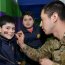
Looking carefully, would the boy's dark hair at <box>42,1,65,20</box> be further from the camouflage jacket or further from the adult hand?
the adult hand

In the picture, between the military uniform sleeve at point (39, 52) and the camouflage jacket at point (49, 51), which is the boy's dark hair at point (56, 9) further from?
the military uniform sleeve at point (39, 52)

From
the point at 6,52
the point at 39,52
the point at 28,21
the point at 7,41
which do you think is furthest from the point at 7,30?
the point at 28,21

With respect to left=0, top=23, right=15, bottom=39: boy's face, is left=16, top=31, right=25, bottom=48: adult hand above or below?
below

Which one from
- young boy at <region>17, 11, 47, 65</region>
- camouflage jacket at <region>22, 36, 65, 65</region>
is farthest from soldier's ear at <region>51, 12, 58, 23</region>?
young boy at <region>17, 11, 47, 65</region>

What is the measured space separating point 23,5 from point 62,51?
1005mm

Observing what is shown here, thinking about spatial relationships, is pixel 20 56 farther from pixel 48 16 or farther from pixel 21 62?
pixel 48 16

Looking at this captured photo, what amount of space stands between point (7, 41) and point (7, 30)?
102mm

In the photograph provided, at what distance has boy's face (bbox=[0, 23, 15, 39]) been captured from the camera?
224 cm

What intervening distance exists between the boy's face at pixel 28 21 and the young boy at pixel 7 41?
381 millimetres

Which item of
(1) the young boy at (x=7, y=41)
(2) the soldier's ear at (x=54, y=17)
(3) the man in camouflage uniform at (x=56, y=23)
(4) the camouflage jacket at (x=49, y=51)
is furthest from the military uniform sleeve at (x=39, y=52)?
(2) the soldier's ear at (x=54, y=17)

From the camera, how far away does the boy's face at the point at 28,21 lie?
269 cm

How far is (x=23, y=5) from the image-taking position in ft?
8.89

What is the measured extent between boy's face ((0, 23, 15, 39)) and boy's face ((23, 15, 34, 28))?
42cm

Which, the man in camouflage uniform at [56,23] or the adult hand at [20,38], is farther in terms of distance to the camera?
the adult hand at [20,38]
